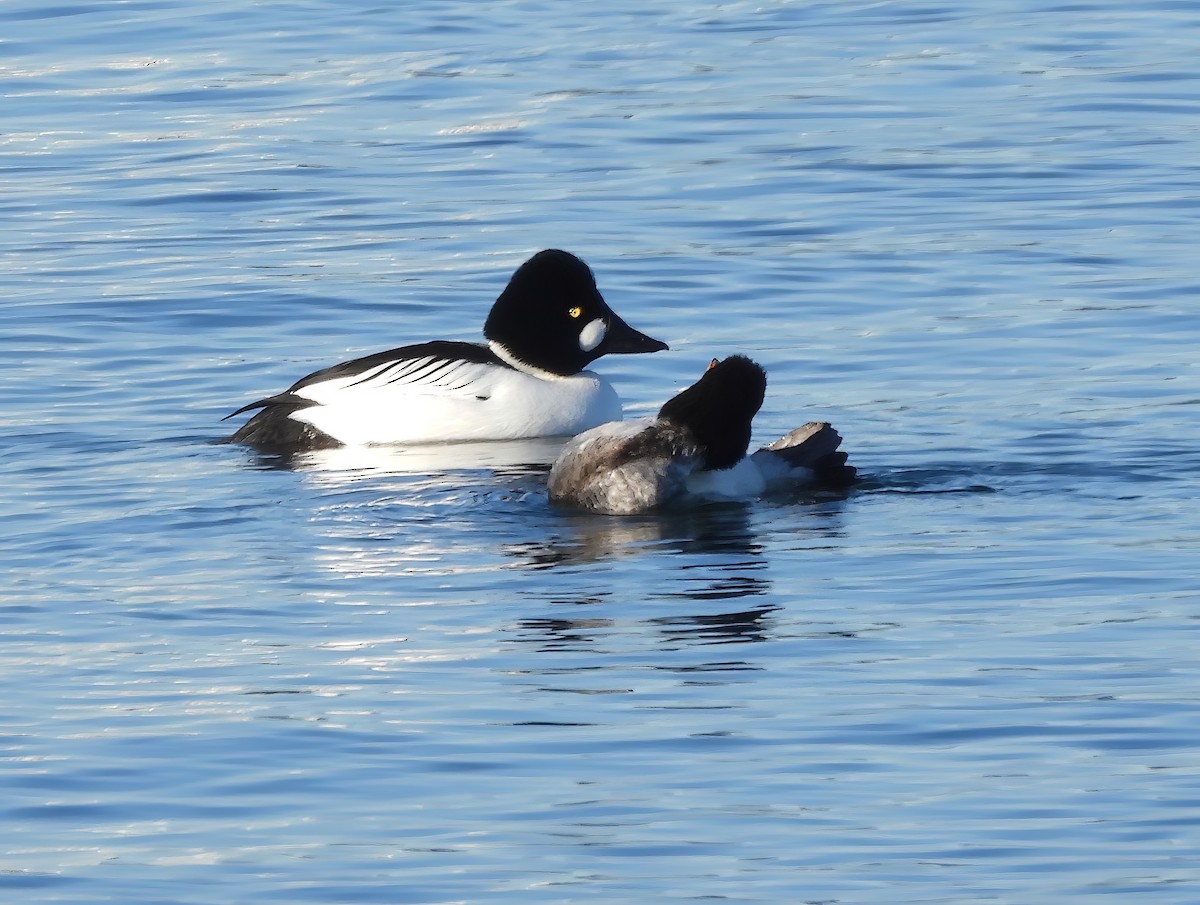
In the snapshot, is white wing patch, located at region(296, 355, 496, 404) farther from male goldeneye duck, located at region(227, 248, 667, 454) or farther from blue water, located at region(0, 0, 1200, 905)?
blue water, located at region(0, 0, 1200, 905)

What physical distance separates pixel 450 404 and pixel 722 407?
2.84 m

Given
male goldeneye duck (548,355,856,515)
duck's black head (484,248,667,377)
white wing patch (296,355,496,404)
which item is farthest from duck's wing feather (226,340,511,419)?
male goldeneye duck (548,355,856,515)

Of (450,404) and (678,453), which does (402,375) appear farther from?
(678,453)

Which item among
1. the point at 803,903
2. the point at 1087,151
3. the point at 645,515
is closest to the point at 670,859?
the point at 803,903

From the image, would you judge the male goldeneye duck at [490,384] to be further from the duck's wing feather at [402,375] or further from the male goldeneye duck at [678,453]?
the male goldeneye duck at [678,453]

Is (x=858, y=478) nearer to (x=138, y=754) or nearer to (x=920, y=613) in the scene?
Answer: (x=920, y=613)

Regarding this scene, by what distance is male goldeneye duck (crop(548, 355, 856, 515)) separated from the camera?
11797 millimetres

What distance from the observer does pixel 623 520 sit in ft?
38.4

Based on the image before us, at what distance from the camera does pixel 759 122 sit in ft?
72.6

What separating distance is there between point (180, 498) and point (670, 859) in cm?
555

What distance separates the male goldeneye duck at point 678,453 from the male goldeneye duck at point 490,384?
2326 mm

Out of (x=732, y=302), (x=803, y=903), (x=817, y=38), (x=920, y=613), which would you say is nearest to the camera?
(x=803, y=903)

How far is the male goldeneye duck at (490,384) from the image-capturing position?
14.0m

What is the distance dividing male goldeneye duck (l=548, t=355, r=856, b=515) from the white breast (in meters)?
2.32
